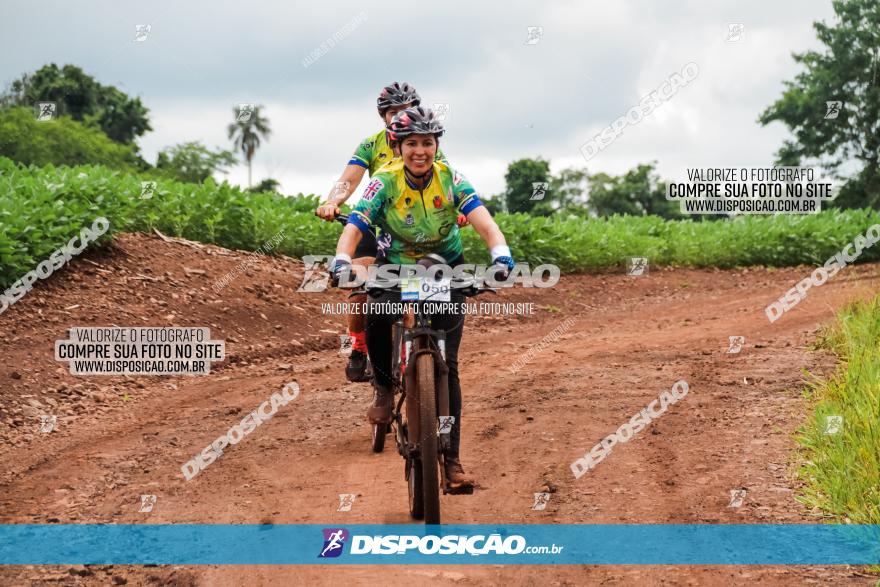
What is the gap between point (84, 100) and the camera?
2181 inches

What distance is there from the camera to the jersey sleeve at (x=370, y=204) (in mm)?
5886

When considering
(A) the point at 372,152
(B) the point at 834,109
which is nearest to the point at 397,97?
(A) the point at 372,152

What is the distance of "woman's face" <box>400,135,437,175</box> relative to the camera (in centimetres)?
575

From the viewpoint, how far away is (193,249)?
1400cm

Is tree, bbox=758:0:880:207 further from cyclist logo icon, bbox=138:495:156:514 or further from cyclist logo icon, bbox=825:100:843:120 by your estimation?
cyclist logo icon, bbox=138:495:156:514

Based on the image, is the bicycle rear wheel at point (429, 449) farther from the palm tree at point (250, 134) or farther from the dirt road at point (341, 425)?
the palm tree at point (250, 134)

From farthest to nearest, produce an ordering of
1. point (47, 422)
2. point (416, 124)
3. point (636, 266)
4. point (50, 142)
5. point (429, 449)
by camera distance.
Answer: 1. point (50, 142)
2. point (636, 266)
3. point (47, 422)
4. point (416, 124)
5. point (429, 449)

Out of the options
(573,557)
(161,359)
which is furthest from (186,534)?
(161,359)

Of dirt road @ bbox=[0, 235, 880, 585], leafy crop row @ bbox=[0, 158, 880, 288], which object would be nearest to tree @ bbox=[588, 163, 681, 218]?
leafy crop row @ bbox=[0, 158, 880, 288]

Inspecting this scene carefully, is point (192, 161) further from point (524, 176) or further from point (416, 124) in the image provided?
point (416, 124)

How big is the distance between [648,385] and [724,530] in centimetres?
367

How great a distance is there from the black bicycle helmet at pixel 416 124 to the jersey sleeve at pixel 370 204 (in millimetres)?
351

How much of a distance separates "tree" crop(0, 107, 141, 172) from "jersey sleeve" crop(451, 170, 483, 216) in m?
33.0

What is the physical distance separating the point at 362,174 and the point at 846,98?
138 ft
